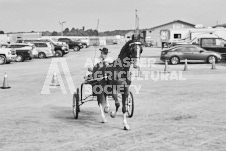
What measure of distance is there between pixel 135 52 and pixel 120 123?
7.31 feet

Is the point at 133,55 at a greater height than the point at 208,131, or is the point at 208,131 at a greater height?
the point at 133,55

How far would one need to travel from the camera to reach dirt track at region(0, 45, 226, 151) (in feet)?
26.8

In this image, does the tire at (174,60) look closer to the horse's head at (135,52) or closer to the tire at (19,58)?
the tire at (19,58)

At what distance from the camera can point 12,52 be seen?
35.5 meters

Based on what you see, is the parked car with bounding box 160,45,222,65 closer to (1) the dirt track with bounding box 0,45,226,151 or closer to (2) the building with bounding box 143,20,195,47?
(1) the dirt track with bounding box 0,45,226,151

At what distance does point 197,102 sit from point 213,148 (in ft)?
19.6

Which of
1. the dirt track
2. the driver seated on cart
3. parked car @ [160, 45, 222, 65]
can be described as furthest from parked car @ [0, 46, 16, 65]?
the driver seated on cart

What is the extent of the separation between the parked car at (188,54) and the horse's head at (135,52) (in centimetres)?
2376

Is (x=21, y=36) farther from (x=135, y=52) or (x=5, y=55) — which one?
(x=135, y=52)

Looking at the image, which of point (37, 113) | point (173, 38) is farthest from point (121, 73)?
point (173, 38)

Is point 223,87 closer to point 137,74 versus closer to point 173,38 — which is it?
point 137,74

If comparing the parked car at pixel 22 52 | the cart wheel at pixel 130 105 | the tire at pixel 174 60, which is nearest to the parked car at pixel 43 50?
the parked car at pixel 22 52

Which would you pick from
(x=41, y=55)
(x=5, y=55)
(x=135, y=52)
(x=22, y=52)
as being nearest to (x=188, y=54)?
(x=5, y=55)

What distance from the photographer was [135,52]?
891cm
